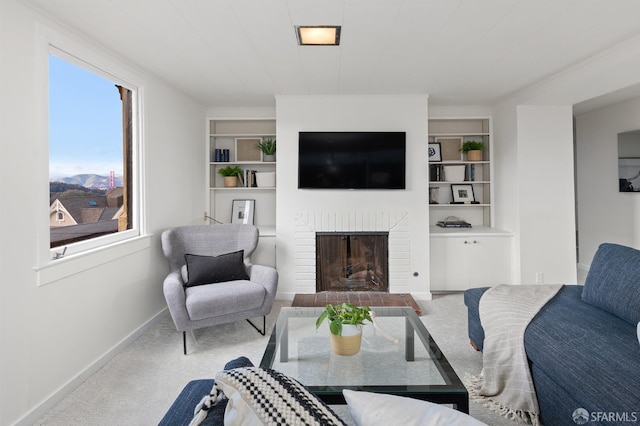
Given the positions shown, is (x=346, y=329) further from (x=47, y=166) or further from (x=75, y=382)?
(x=47, y=166)

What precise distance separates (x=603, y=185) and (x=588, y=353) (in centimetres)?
411

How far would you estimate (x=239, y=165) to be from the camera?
16.0ft

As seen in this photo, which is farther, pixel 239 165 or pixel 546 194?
pixel 239 165

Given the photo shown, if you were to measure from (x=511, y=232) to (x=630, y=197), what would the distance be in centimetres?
165

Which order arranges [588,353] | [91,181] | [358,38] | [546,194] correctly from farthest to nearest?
[546,194] < [91,181] < [358,38] < [588,353]

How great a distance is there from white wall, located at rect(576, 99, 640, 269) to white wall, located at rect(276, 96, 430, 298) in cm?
254

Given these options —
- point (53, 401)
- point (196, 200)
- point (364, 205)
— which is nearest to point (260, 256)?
point (196, 200)

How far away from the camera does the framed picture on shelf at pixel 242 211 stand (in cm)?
475

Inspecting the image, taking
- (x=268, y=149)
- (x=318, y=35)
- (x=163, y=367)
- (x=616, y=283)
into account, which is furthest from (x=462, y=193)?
(x=163, y=367)

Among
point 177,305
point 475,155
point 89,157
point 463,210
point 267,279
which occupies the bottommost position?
point 177,305

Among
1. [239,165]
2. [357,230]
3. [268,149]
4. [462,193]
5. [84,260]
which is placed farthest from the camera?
Result: [239,165]

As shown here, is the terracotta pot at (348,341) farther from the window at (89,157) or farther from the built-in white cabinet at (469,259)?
the built-in white cabinet at (469,259)

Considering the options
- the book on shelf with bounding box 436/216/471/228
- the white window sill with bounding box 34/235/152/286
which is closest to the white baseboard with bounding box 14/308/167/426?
the white window sill with bounding box 34/235/152/286

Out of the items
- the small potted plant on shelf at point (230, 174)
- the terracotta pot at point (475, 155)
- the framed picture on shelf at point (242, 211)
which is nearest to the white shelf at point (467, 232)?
the terracotta pot at point (475, 155)
